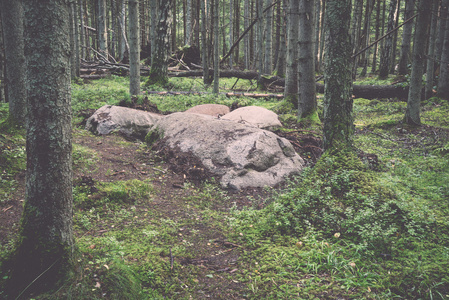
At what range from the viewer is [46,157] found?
202 centimetres

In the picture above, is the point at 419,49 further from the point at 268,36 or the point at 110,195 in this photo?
the point at 268,36

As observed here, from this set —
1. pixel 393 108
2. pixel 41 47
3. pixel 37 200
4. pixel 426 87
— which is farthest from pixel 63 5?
pixel 426 87

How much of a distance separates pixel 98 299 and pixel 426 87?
12.6m

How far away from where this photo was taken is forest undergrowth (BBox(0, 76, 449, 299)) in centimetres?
251

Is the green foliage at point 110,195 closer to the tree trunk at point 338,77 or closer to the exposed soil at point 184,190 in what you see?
the exposed soil at point 184,190

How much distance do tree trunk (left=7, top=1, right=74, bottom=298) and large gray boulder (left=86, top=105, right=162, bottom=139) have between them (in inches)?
219

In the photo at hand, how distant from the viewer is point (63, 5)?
77.0 inches

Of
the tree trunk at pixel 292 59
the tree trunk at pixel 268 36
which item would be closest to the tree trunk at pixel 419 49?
the tree trunk at pixel 292 59

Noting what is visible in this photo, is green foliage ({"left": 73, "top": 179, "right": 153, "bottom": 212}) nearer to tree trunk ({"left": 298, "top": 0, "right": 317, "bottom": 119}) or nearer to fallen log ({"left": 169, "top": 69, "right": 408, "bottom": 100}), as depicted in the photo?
tree trunk ({"left": 298, "top": 0, "right": 317, "bottom": 119})

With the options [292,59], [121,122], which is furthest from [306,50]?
[121,122]

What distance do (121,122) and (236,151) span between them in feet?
12.2

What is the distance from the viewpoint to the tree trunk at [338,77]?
422 cm

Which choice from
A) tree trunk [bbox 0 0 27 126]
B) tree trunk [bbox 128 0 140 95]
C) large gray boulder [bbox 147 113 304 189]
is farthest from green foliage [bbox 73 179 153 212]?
tree trunk [bbox 128 0 140 95]

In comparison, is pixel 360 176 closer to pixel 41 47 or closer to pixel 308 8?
pixel 41 47
